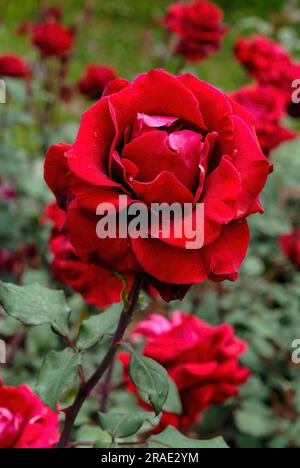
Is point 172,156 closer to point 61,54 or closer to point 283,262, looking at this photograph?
point 283,262

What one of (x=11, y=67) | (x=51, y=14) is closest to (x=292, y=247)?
(x=11, y=67)

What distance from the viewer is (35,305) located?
76 cm

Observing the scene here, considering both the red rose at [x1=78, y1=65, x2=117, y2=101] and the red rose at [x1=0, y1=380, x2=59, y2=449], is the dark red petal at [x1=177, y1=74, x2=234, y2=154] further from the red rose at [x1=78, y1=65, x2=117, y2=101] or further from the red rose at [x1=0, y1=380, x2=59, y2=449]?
the red rose at [x1=78, y1=65, x2=117, y2=101]

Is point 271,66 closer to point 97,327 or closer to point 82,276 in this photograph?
point 82,276

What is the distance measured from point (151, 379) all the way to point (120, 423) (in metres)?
0.12

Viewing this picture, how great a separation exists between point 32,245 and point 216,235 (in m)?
1.25

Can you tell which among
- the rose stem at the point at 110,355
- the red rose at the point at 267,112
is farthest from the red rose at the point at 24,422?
the red rose at the point at 267,112

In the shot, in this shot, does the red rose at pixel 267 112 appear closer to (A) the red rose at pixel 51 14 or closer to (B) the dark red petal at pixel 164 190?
(B) the dark red petal at pixel 164 190

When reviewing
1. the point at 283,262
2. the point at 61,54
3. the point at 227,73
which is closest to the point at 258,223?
the point at 283,262

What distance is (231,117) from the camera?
0.63 m

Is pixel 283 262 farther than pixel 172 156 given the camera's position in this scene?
Yes

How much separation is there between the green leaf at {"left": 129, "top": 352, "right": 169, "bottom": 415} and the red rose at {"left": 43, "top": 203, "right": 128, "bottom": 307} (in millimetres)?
198

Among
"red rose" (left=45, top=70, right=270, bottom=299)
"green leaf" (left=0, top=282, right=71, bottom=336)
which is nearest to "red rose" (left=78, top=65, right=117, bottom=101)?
"green leaf" (left=0, top=282, right=71, bottom=336)

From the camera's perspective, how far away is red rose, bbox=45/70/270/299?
59 cm
